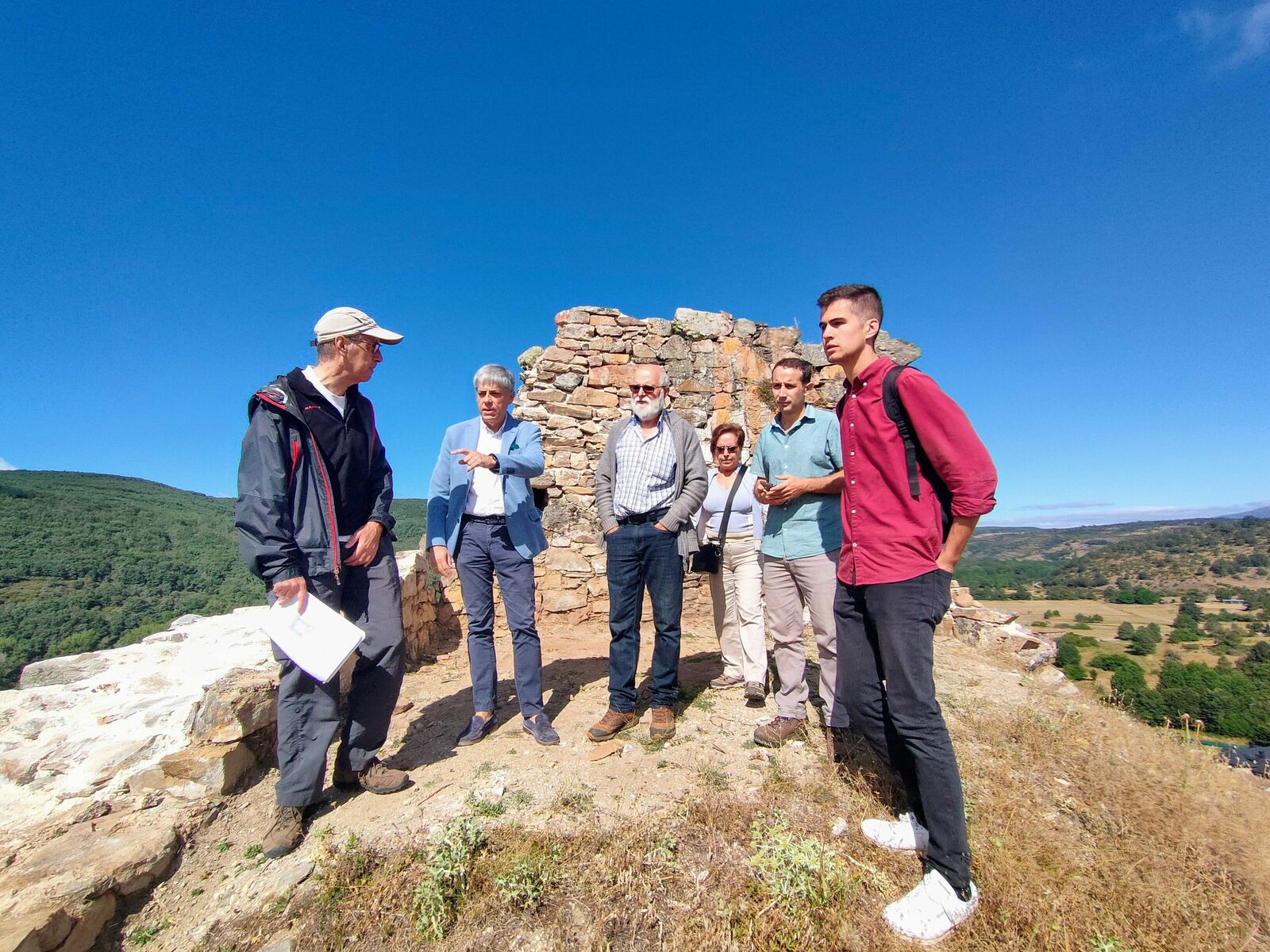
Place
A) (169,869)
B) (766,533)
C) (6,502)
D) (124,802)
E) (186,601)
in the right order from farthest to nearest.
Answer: (6,502), (186,601), (766,533), (124,802), (169,869)

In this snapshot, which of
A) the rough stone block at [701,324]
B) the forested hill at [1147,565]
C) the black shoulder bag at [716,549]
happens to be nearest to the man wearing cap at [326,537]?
the black shoulder bag at [716,549]

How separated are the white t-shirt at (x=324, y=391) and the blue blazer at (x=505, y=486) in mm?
727

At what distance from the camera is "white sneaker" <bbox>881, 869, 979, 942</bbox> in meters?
1.64

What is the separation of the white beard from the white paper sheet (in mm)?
1928

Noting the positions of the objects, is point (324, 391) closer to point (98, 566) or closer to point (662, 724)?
point (662, 724)

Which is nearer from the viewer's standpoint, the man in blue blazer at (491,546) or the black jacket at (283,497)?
the black jacket at (283,497)

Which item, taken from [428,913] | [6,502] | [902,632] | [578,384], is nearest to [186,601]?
[6,502]

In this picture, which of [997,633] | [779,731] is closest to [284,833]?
[779,731]

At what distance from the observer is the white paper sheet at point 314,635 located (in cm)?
207

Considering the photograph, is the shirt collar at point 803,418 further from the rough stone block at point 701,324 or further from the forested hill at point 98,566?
the forested hill at point 98,566

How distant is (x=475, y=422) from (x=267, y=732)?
2.14 m

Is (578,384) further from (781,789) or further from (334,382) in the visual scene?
(781,789)

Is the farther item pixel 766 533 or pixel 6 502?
pixel 6 502

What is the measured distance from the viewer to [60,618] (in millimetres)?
6879
